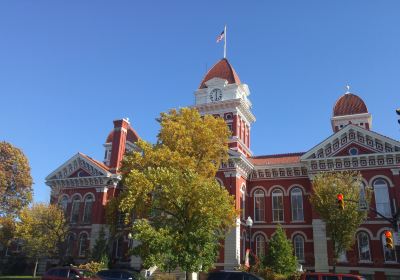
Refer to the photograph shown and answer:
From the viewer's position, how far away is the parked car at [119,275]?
24438 mm

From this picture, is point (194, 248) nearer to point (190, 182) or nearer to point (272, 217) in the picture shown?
point (190, 182)

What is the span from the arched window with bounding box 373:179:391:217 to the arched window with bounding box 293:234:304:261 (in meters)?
7.16

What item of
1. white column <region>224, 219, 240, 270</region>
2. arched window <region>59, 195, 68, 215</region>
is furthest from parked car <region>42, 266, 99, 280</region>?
arched window <region>59, 195, 68, 215</region>

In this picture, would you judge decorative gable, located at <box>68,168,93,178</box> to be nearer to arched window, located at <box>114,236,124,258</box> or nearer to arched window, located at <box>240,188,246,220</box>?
arched window, located at <box>114,236,124,258</box>

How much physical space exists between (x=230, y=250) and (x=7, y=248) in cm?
2831

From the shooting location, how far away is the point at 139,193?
24.8 meters

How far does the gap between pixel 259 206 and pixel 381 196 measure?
1106 centimetres

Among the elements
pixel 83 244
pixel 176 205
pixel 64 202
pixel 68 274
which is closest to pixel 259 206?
pixel 176 205

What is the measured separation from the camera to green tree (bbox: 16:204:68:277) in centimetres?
3675

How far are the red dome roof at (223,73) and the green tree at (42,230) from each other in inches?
862

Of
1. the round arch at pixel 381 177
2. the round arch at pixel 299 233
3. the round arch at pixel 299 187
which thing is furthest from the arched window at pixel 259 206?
the round arch at pixel 381 177


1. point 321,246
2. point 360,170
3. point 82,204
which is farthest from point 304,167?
point 82,204

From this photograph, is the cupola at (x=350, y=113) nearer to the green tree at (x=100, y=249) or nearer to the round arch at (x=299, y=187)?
the round arch at (x=299, y=187)

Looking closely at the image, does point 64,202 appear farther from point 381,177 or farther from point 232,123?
point 381,177
